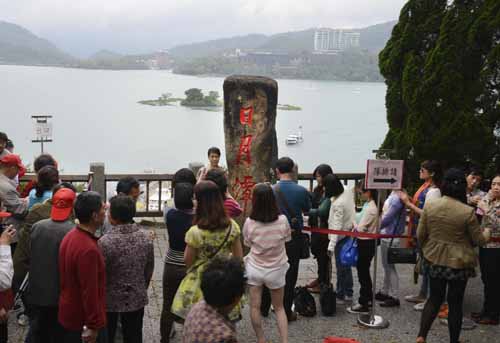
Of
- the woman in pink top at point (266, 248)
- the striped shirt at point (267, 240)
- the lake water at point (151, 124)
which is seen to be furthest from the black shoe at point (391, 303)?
the lake water at point (151, 124)

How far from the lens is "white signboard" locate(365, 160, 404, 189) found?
4746 millimetres

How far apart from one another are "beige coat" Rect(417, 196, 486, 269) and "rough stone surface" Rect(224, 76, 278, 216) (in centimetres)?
285

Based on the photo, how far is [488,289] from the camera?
5.00 metres

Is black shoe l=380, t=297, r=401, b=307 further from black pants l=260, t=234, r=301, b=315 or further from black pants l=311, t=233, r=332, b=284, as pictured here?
black pants l=260, t=234, r=301, b=315

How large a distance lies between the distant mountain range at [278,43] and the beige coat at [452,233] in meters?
81.6

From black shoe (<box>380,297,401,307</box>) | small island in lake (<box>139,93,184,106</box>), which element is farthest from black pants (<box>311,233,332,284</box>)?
small island in lake (<box>139,93,184,106</box>)

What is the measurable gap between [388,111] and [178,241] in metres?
5.83

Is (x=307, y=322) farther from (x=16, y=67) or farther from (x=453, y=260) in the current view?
(x=16, y=67)

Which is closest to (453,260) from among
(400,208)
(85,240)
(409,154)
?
(400,208)

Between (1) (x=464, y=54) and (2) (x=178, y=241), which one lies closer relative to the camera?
(2) (x=178, y=241)

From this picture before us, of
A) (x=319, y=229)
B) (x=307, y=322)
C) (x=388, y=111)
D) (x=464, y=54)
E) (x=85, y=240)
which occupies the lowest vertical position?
(x=307, y=322)

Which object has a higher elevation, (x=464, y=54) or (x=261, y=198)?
(x=464, y=54)

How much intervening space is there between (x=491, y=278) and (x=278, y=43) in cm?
9245

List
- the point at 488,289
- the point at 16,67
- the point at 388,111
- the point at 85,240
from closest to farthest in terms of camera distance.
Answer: the point at 85,240
the point at 488,289
the point at 388,111
the point at 16,67
